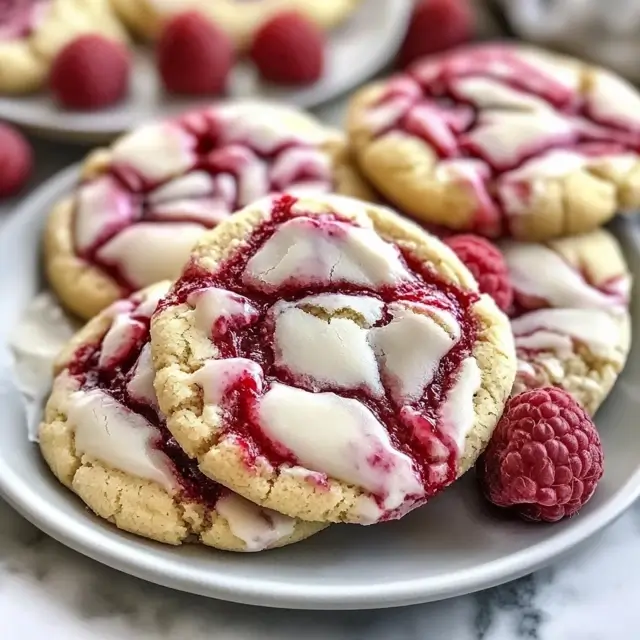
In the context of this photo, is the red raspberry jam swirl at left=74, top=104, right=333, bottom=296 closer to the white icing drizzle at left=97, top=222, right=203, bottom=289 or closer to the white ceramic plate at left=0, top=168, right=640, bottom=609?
the white icing drizzle at left=97, top=222, right=203, bottom=289

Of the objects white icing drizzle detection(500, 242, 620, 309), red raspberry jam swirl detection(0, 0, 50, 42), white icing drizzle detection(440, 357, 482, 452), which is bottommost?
white icing drizzle detection(500, 242, 620, 309)

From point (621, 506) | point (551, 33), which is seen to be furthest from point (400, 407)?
point (551, 33)

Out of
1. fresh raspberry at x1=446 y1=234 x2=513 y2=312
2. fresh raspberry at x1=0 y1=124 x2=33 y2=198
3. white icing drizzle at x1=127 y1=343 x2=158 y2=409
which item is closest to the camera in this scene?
white icing drizzle at x1=127 y1=343 x2=158 y2=409

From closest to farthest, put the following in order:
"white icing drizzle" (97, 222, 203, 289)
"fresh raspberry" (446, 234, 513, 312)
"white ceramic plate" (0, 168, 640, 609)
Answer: "white ceramic plate" (0, 168, 640, 609), "fresh raspberry" (446, 234, 513, 312), "white icing drizzle" (97, 222, 203, 289)

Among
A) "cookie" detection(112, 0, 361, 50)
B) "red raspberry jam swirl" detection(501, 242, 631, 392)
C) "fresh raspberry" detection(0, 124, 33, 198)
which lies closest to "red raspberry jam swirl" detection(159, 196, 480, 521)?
"red raspberry jam swirl" detection(501, 242, 631, 392)

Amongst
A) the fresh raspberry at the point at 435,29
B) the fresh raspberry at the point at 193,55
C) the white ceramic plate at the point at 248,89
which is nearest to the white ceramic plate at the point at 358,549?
the white ceramic plate at the point at 248,89

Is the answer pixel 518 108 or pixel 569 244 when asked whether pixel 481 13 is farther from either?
pixel 569 244
